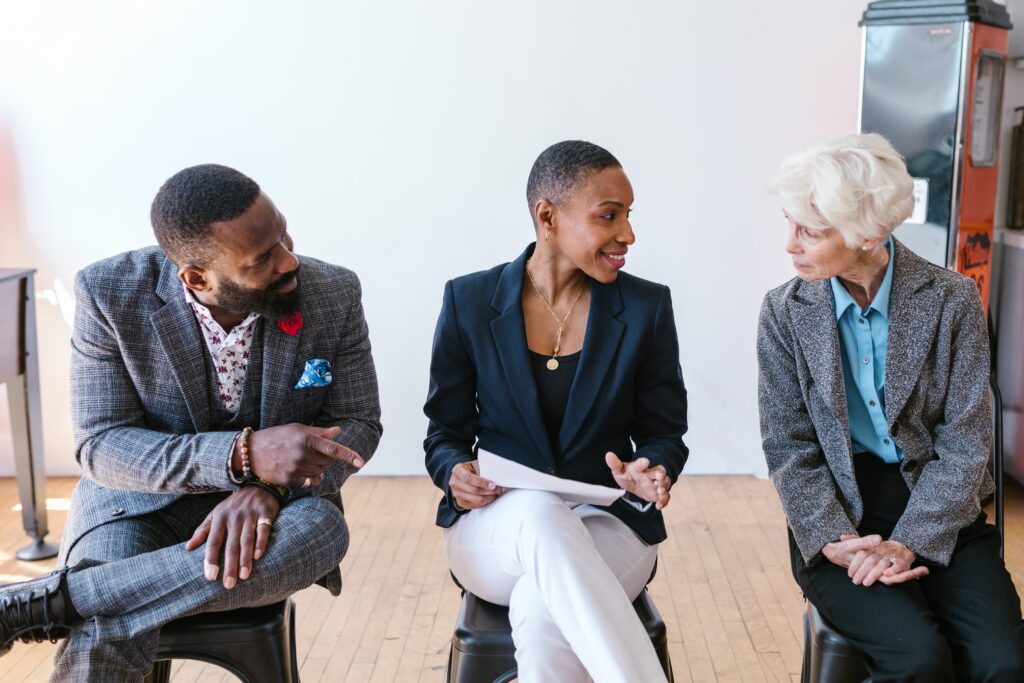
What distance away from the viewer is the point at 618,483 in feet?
6.97

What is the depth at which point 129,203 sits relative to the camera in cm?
431

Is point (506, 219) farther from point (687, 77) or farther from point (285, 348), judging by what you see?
point (285, 348)

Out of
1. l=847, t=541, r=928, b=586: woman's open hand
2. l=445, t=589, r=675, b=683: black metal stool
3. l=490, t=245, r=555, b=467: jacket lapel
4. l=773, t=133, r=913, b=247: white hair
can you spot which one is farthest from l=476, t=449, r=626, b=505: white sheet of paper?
l=773, t=133, r=913, b=247: white hair

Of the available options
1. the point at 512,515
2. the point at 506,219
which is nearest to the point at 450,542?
the point at 512,515

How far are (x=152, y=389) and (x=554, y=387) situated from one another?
81cm

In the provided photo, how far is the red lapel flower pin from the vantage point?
2180 mm

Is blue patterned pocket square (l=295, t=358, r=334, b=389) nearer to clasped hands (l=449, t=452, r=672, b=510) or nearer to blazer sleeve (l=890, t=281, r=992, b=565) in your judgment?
clasped hands (l=449, t=452, r=672, b=510)

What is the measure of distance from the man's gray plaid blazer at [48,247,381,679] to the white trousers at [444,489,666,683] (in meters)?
0.29

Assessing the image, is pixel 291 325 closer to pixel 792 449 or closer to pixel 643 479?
pixel 643 479

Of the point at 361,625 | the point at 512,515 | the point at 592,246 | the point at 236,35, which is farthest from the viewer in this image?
the point at 236,35

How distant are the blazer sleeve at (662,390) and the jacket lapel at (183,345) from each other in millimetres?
893

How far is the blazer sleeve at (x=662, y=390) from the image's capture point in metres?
2.27

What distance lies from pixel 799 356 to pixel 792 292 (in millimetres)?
148

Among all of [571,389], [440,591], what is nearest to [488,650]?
[571,389]
